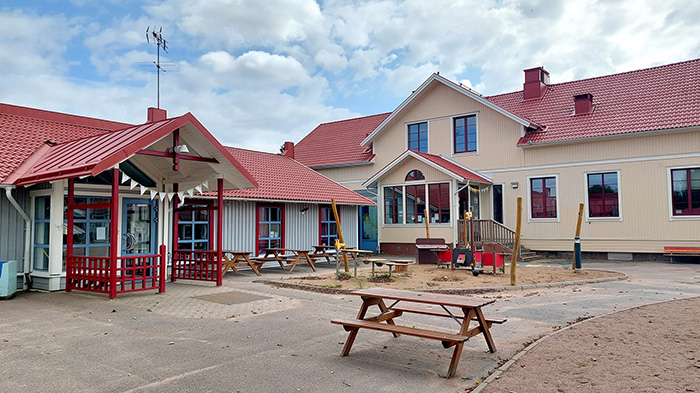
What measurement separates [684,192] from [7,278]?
20.6m

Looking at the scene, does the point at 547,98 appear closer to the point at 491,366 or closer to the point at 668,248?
the point at 668,248

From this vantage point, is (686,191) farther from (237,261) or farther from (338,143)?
(338,143)

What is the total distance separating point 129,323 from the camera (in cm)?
823

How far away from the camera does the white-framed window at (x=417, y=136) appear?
25438 mm

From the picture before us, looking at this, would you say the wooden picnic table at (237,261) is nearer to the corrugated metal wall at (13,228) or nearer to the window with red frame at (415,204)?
the corrugated metal wall at (13,228)

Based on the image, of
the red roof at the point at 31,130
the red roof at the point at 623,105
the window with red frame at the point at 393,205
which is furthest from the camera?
the window with red frame at the point at 393,205

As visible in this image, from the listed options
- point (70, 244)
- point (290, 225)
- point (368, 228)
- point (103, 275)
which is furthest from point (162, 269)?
point (368, 228)

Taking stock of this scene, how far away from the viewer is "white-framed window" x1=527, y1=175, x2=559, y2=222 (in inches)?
845

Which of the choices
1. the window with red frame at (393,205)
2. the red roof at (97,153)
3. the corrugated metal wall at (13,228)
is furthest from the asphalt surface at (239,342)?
the window with red frame at (393,205)

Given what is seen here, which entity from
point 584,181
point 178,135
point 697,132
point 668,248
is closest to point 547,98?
point 584,181

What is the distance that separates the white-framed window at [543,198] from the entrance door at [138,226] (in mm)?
15264

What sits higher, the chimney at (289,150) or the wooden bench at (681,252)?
the chimney at (289,150)

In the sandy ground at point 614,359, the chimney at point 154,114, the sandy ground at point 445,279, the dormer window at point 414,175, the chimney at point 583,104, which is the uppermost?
the chimney at point 583,104

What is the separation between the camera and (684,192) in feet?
61.2
